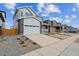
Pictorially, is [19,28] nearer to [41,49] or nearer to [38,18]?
[38,18]

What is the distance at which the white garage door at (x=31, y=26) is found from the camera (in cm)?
773

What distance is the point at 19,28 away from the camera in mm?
7523

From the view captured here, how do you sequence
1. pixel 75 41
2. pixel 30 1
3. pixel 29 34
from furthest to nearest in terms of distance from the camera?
1. pixel 75 41
2. pixel 29 34
3. pixel 30 1

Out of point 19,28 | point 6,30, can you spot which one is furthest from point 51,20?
point 6,30

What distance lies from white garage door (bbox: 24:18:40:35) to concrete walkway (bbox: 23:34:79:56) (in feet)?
0.79

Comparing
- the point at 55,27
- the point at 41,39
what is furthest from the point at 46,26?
the point at 41,39

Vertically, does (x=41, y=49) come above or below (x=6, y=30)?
below

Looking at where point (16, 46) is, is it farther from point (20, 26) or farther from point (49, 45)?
point (49, 45)

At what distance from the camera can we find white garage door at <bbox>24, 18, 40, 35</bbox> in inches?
305

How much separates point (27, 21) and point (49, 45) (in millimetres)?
1381

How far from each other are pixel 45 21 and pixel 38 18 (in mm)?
312

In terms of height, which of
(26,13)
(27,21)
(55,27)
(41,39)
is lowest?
(41,39)

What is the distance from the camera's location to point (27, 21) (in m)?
7.77


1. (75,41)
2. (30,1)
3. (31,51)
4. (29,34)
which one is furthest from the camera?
(75,41)
